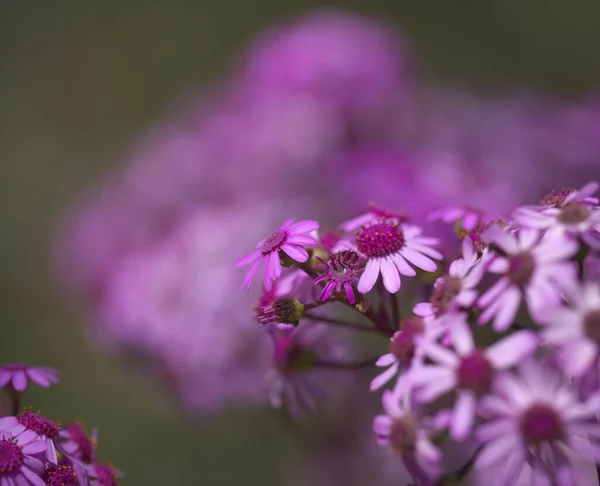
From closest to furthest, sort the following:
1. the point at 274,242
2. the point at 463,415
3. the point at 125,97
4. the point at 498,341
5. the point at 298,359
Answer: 1. the point at 463,415
2. the point at 498,341
3. the point at 274,242
4. the point at 298,359
5. the point at 125,97

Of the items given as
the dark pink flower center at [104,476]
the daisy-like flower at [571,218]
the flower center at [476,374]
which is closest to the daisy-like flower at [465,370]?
the flower center at [476,374]

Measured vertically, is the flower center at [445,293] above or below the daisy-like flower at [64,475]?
above

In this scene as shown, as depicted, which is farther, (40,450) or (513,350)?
(40,450)

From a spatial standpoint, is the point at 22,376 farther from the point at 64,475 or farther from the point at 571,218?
the point at 571,218

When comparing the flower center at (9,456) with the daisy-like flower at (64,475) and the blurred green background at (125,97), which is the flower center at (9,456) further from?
the blurred green background at (125,97)

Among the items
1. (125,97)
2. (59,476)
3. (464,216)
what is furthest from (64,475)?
(125,97)

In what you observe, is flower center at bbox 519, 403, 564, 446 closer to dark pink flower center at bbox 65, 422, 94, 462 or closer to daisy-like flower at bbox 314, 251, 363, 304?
daisy-like flower at bbox 314, 251, 363, 304

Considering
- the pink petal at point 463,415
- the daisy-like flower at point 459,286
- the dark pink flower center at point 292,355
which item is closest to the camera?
the pink petal at point 463,415
